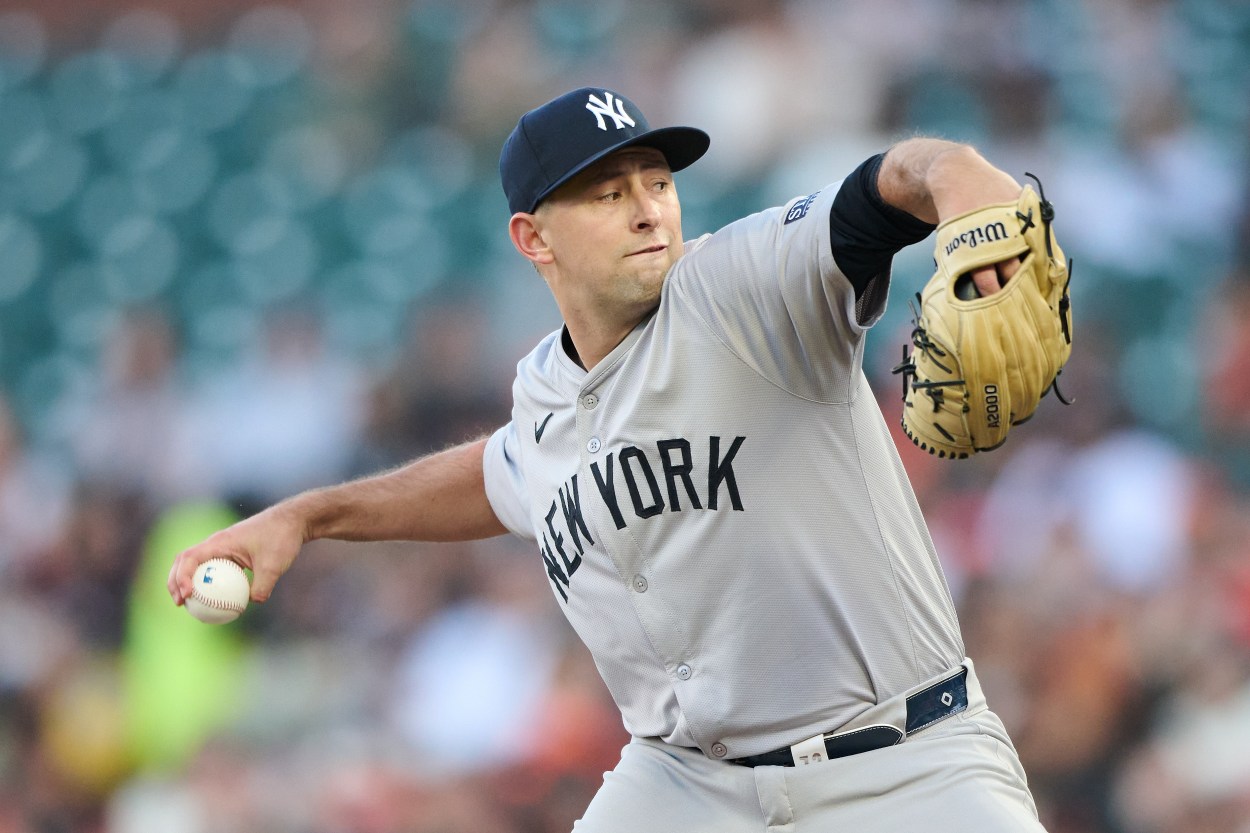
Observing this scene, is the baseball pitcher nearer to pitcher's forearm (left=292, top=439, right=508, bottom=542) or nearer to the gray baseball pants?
the gray baseball pants

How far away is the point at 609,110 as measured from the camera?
2855 mm

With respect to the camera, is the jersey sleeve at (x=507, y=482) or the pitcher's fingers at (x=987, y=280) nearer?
the pitcher's fingers at (x=987, y=280)

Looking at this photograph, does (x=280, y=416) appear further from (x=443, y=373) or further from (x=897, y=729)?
(x=897, y=729)

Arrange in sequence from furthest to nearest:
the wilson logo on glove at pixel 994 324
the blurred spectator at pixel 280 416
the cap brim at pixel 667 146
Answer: the blurred spectator at pixel 280 416
the cap brim at pixel 667 146
the wilson logo on glove at pixel 994 324

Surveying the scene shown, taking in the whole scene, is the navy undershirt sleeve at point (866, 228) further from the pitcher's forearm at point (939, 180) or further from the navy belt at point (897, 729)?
the navy belt at point (897, 729)

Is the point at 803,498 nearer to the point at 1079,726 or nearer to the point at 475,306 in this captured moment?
the point at 1079,726

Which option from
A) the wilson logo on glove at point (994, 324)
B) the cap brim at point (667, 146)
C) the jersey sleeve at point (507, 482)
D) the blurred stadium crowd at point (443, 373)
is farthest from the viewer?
the blurred stadium crowd at point (443, 373)

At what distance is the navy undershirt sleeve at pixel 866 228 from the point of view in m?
2.24

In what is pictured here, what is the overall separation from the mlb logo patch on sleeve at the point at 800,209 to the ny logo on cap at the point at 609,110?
0.49m

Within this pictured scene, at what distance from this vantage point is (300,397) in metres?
6.72

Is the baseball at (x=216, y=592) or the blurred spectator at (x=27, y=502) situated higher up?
the blurred spectator at (x=27, y=502)

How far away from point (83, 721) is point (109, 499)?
3.40ft

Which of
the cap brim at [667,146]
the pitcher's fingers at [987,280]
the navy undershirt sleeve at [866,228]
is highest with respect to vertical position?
the cap brim at [667,146]

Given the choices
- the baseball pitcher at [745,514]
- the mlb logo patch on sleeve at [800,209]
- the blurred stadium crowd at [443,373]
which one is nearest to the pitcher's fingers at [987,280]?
the baseball pitcher at [745,514]
